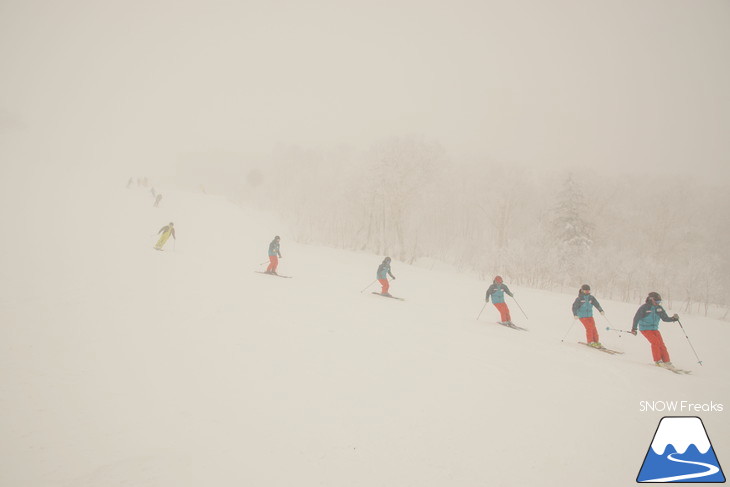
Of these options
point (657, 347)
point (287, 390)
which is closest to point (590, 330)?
point (657, 347)

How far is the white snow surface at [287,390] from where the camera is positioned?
11.1 feet

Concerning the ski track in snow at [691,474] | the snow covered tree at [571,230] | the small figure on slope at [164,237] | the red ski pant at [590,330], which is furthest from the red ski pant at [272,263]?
the snow covered tree at [571,230]

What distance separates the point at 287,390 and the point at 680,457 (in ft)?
19.2

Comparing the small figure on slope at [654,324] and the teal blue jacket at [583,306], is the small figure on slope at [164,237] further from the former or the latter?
the small figure on slope at [654,324]

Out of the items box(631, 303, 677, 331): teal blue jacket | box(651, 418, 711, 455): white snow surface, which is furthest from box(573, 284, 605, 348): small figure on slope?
box(651, 418, 711, 455): white snow surface

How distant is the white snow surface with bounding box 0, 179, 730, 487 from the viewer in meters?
3.38

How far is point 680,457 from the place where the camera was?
4.57 m

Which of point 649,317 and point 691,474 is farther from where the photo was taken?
point 649,317

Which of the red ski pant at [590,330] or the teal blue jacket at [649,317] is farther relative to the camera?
the red ski pant at [590,330]

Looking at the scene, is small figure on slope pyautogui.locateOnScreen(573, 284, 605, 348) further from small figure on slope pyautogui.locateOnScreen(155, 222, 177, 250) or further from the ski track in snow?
small figure on slope pyautogui.locateOnScreen(155, 222, 177, 250)

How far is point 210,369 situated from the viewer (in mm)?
5211

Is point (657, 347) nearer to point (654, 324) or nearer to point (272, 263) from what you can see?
point (654, 324)

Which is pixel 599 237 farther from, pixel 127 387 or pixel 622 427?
pixel 127 387

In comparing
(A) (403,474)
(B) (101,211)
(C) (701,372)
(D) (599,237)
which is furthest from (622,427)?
(D) (599,237)
